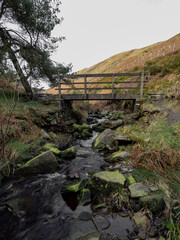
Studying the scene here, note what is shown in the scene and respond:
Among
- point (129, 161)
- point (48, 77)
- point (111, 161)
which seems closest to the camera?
point (129, 161)

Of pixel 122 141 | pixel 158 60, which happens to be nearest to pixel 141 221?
pixel 122 141

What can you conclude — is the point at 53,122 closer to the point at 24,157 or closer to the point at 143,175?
the point at 24,157

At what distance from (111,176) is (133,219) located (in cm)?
106

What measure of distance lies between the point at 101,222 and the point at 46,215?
4.29 ft

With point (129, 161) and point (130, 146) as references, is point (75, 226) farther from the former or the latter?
point (130, 146)

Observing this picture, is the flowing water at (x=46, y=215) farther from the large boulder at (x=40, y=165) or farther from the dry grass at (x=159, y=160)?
the dry grass at (x=159, y=160)

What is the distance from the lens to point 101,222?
8.29 ft

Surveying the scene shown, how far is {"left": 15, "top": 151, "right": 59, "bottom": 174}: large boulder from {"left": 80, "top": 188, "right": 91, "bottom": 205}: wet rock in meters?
1.73

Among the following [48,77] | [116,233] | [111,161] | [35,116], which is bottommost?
[111,161]

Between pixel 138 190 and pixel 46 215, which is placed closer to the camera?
pixel 46 215

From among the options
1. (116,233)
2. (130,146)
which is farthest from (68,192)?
(130,146)

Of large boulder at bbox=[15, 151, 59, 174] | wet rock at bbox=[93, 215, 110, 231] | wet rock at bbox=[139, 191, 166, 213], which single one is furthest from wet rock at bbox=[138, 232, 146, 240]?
large boulder at bbox=[15, 151, 59, 174]

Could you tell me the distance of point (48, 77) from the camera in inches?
384

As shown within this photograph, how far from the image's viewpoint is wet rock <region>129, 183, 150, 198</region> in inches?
112
